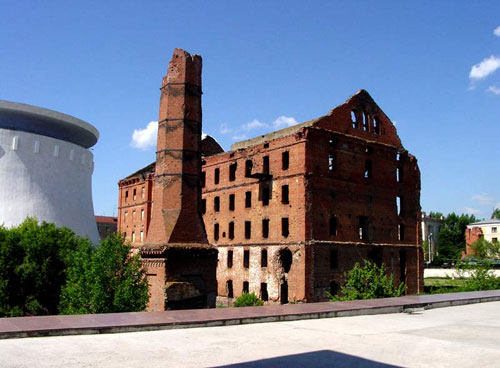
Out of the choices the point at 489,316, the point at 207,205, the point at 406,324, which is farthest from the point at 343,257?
the point at 406,324

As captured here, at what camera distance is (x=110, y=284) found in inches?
732

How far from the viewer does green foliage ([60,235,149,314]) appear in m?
18.1

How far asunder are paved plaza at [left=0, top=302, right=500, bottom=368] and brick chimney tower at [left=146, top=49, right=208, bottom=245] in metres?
11.4

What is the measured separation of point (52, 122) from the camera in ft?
128

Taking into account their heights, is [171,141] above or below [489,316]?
above

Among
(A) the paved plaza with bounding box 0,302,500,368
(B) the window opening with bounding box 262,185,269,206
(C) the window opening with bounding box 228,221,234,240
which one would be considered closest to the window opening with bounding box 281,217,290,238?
(B) the window opening with bounding box 262,185,269,206

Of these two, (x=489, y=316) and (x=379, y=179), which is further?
(x=379, y=179)

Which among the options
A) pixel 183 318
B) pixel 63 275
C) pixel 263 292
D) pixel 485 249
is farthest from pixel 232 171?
pixel 485 249

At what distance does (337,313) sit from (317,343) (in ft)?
11.3

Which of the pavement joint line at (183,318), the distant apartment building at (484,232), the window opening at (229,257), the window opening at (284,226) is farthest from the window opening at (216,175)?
the distant apartment building at (484,232)

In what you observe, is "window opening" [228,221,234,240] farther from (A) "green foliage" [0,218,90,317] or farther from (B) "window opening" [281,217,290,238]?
(A) "green foliage" [0,218,90,317]

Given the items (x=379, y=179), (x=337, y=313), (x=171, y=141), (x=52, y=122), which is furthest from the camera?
(x=52, y=122)

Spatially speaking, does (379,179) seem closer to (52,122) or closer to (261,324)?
(261,324)

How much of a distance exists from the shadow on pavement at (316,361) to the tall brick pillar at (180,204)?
13.3 meters
